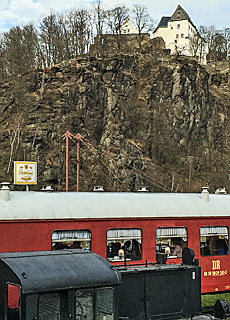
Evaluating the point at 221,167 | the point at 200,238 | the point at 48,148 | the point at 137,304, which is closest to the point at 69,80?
the point at 48,148

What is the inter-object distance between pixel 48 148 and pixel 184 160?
Answer: 70.8ft

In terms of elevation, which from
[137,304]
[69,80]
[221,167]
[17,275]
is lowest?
[137,304]

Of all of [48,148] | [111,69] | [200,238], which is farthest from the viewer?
[111,69]

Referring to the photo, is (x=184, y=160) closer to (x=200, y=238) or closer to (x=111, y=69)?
(x=111, y=69)

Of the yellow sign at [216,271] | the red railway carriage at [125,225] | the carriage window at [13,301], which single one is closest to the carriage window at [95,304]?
the carriage window at [13,301]

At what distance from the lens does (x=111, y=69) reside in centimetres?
7306

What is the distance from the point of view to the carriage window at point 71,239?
42.6 feet

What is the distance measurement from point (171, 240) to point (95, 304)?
8302 millimetres

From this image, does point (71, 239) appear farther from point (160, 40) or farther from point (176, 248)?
point (160, 40)

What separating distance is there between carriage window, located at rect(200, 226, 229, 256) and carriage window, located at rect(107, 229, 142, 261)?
2.76m

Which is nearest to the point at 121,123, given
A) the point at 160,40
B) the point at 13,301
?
the point at 160,40

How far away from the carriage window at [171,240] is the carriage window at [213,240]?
0.81 metres

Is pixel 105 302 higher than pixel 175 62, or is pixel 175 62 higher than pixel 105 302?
pixel 175 62

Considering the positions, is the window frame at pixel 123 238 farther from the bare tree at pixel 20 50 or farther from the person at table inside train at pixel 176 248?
the bare tree at pixel 20 50
